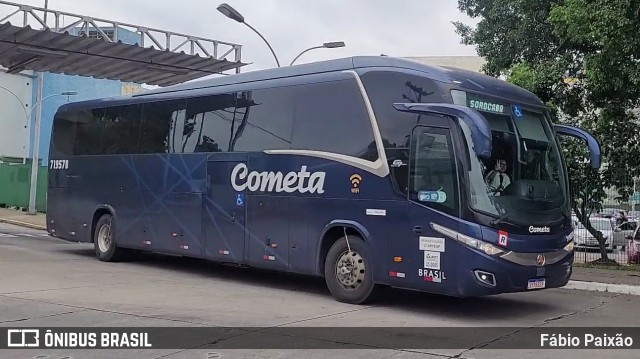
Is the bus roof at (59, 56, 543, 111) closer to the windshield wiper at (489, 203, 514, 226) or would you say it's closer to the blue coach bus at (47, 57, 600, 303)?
the blue coach bus at (47, 57, 600, 303)

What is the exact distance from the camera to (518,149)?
946cm

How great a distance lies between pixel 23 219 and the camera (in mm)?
29328

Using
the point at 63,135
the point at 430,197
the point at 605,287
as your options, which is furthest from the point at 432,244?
the point at 63,135

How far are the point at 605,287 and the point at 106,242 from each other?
1071 centimetres

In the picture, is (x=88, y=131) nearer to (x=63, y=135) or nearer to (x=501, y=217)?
(x=63, y=135)

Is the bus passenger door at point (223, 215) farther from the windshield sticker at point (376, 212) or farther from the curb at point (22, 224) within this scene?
the curb at point (22, 224)

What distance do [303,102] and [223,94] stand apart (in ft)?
7.46

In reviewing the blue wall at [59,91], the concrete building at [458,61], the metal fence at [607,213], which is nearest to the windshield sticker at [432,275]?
the metal fence at [607,213]

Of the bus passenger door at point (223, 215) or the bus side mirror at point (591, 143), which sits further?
the bus passenger door at point (223, 215)

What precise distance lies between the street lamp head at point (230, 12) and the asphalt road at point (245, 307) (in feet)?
28.9

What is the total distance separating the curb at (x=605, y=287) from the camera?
12344 mm

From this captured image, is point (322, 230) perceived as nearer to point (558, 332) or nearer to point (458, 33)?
point (558, 332)

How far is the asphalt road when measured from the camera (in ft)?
23.6
